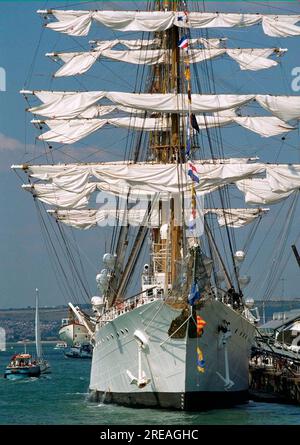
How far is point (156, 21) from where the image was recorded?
67.7m

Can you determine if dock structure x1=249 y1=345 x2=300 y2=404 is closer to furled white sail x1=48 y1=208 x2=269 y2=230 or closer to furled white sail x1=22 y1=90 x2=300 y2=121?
furled white sail x1=48 y1=208 x2=269 y2=230

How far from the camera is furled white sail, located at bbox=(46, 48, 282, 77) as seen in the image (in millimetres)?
74062

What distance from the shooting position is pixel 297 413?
204ft

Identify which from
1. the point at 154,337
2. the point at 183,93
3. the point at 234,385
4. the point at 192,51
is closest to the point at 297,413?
the point at 234,385

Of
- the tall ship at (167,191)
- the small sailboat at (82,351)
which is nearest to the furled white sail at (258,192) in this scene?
the tall ship at (167,191)

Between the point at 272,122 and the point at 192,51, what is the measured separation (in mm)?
6242

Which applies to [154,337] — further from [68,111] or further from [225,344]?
[68,111]

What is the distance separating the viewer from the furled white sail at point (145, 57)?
74.1m

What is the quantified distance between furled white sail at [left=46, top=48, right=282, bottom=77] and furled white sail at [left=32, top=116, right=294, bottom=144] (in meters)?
3.49

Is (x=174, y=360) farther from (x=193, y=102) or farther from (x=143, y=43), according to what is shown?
(x=143, y=43)

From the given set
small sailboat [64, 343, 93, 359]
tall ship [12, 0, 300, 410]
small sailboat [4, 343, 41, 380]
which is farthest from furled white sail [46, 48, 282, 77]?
small sailboat [64, 343, 93, 359]

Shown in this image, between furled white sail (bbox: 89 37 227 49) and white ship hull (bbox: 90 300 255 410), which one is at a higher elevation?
furled white sail (bbox: 89 37 227 49)
